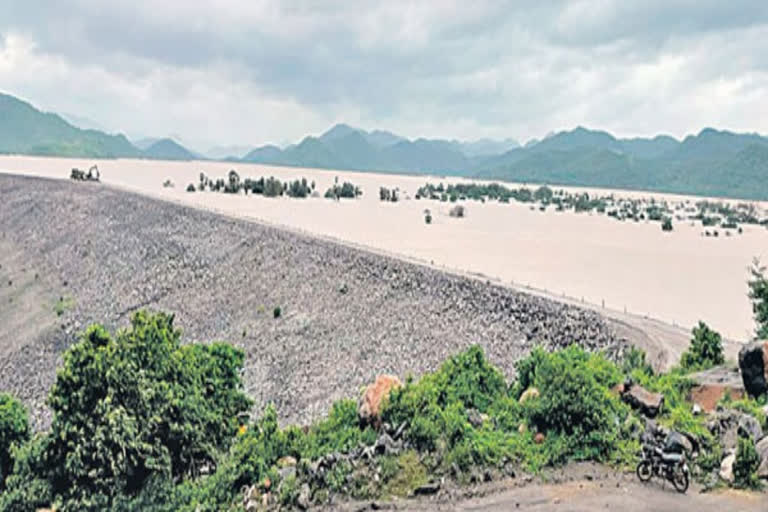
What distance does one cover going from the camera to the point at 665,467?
527 inches

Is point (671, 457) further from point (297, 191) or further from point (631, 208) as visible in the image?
point (631, 208)

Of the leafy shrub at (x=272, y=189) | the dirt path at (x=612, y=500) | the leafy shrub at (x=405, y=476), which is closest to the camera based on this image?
the dirt path at (x=612, y=500)

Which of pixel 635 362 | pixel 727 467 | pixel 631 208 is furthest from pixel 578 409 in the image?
pixel 631 208

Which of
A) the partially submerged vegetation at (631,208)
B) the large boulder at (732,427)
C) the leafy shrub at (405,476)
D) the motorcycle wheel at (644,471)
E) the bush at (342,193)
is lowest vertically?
the leafy shrub at (405,476)

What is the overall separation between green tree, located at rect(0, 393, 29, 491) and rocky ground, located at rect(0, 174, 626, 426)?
1033 cm

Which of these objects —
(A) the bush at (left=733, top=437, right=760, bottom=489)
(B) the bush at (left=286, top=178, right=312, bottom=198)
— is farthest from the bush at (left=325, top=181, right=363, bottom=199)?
(A) the bush at (left=733, top=437, right=760, bottom=489)

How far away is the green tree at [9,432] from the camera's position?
769 inches

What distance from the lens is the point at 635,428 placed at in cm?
1555

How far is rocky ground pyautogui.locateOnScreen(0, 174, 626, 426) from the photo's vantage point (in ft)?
98.5

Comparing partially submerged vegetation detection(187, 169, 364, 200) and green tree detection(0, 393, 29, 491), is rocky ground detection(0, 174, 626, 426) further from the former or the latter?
partially submerged vegetation detection(187, 169, 364, 200)

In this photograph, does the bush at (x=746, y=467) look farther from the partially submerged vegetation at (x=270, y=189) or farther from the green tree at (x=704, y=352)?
the partially submerged vegetation at (x=270, y=189)

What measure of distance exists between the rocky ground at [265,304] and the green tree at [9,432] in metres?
10.3

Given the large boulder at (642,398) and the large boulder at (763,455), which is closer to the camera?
the large boulder at (763,455)

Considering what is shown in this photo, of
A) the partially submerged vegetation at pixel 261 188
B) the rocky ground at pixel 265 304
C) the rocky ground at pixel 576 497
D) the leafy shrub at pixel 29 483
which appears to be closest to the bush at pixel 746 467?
the rocky ground at pixel 576 497
